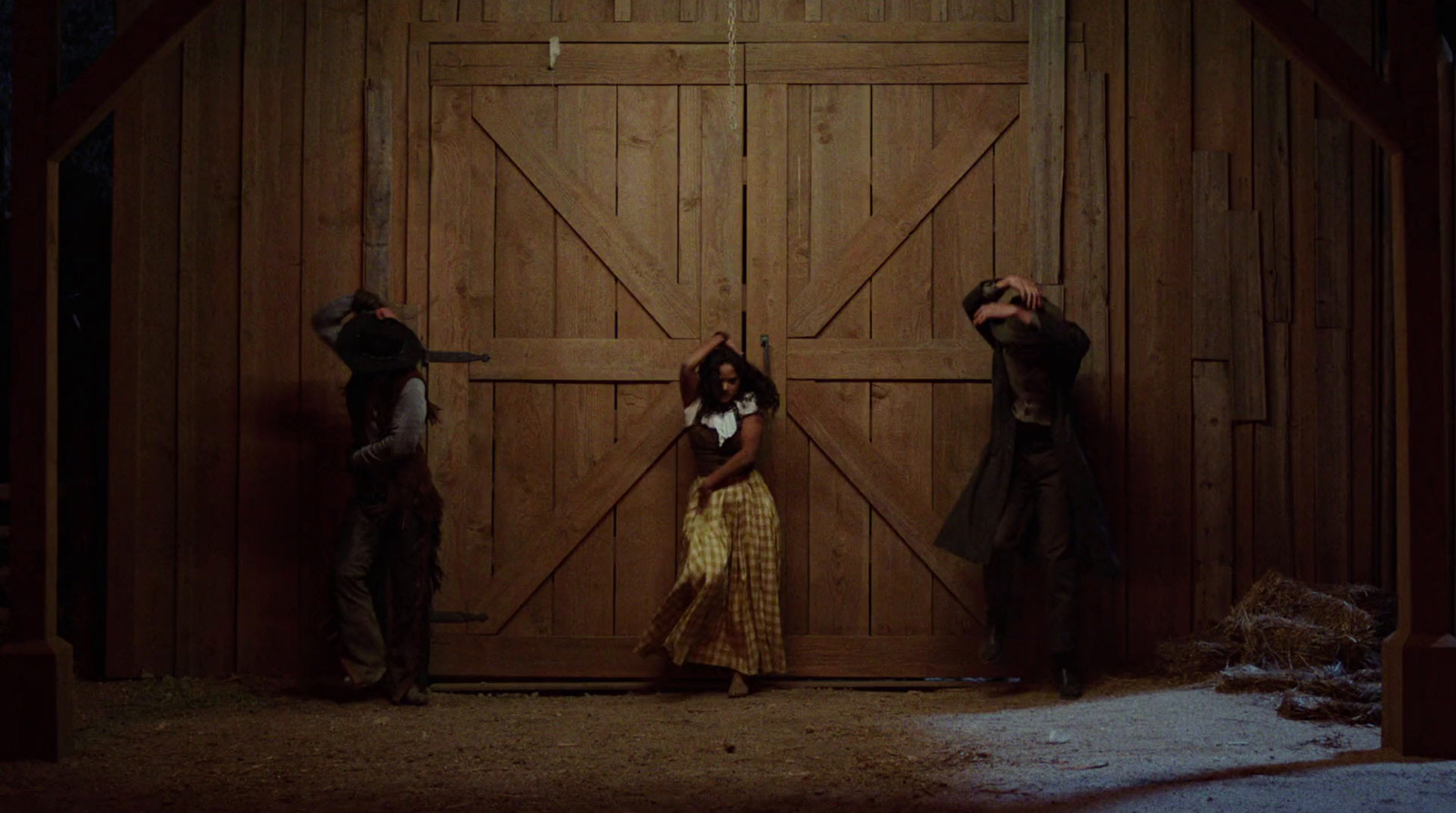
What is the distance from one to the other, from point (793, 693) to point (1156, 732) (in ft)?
5.65

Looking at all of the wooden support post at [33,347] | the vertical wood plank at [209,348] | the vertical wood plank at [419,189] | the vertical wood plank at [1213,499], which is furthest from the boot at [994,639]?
the wooden support post at [33,347]

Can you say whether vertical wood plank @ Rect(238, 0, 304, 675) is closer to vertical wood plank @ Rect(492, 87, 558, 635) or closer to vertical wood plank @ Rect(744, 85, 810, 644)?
vertical wood plank @ Rect(492, 87, 558, 635)

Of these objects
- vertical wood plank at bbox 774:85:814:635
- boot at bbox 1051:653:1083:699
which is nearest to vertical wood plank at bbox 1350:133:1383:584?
boot at bbox 1051:653:1083:699

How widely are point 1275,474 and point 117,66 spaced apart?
4980 millimetres

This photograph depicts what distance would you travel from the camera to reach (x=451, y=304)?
595 cm

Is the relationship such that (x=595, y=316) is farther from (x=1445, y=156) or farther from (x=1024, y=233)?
(x=1445, y=156)

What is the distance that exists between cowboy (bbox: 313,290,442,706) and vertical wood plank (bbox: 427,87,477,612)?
0.35 meters

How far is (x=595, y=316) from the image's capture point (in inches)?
236

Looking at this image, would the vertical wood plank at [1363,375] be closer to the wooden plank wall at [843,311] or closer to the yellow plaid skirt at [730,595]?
the wooden plank wall at [843,311]

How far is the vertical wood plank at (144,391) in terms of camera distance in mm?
5820

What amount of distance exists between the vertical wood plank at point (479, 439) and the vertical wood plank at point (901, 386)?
1.75 m

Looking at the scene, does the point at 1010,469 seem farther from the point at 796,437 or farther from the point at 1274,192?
the point at 1274,192

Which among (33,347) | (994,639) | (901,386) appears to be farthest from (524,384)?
(994,639)

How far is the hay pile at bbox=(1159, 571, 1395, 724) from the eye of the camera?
4793 millimetres
